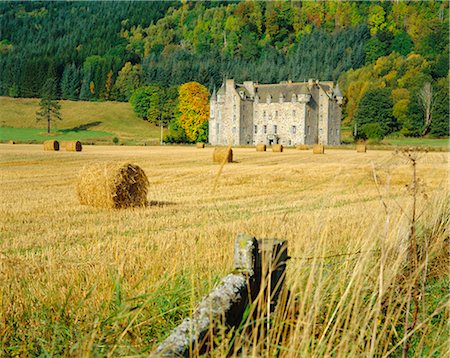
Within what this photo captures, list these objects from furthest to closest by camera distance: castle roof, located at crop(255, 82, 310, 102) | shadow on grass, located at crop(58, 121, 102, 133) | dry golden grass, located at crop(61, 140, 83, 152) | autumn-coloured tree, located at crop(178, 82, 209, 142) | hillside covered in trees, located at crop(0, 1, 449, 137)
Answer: hillside covered in trees, located at crop(0, 1, 449, 137) < shadow on grass, located at crop(58, 121, 102, 133) < autumn-coloured tree, located at crop(178, 82, 209, 142) < castle roof, located at crop(255, 82, 310, 102) < dry golden grass, located at crop(61, 140, 83, 152)

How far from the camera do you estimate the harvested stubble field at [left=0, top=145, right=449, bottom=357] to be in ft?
10.6

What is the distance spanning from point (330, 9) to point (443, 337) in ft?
614

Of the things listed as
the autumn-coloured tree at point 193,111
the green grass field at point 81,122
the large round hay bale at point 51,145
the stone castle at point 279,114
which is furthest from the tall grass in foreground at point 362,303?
the autumn-coloured tree at point 193,111

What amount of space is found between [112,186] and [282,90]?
7558 centimetres

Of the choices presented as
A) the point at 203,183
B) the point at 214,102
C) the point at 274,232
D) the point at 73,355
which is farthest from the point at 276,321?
the point at 214,102

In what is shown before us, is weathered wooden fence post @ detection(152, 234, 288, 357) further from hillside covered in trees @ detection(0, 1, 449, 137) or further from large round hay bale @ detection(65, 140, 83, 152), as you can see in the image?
hillside covered in trees @ detection(0, 1, 449, 137)

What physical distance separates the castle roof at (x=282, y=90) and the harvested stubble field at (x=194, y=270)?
71.0 meters

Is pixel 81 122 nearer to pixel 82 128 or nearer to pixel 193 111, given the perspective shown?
pixel 82 128

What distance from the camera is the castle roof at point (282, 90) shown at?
83.8m

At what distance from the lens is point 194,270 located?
462 cm

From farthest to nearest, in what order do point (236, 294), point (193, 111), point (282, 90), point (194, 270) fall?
point (193, 111) < point (282, 90) < point (194, 270) < point (236, 294)

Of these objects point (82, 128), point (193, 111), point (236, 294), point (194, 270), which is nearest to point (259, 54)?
point (193, 111)

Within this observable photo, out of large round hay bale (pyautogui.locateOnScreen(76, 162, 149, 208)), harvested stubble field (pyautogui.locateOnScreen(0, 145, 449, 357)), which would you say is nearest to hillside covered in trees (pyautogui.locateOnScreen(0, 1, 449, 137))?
large round hay bale (pyautogui.locateOnScreen(76, 162, 149, 208))

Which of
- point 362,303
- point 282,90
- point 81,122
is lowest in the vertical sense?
point 362,303
